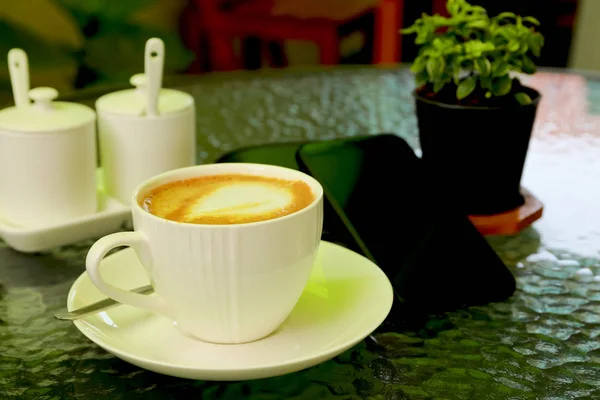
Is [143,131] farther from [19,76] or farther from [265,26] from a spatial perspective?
[265,26]

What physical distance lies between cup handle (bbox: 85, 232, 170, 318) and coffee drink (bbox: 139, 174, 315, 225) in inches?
1.2

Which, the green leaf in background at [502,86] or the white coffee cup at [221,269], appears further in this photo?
the green leaf in background at [502,86]

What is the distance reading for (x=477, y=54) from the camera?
2.67 feet

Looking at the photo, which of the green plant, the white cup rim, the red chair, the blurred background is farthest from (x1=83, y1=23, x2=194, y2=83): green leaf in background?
the white cup rim

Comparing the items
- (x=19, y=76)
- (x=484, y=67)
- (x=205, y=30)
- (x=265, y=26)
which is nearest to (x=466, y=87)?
(x=484, y=67)

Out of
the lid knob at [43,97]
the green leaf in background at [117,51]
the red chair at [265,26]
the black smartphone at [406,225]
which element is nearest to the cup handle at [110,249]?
the black smartphone at [406,225]

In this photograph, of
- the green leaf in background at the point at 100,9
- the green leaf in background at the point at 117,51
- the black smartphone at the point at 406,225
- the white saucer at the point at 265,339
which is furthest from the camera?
the green leaf in background at the point at 117,51

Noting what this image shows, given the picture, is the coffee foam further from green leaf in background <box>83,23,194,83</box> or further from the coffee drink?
green leaf in background <box>83,23,194,83</box>

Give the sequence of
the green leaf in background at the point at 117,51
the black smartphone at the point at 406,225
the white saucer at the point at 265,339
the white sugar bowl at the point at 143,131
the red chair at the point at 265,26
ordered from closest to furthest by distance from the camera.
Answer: the white saucer at the point at 265,339
the black smartphone at the point at 406,225
the white sugar bowl at the point at 143,131
the red chair at the point at 265,26
the green leaf in background at the point at 117,51

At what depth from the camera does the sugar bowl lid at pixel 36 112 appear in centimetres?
80

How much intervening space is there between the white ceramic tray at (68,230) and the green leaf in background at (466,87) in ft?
1.35

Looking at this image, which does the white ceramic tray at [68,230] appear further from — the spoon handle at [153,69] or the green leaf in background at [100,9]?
the green leaf in background at [100,9]

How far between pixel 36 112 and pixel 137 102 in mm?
126

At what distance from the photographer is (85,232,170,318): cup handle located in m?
0.56
